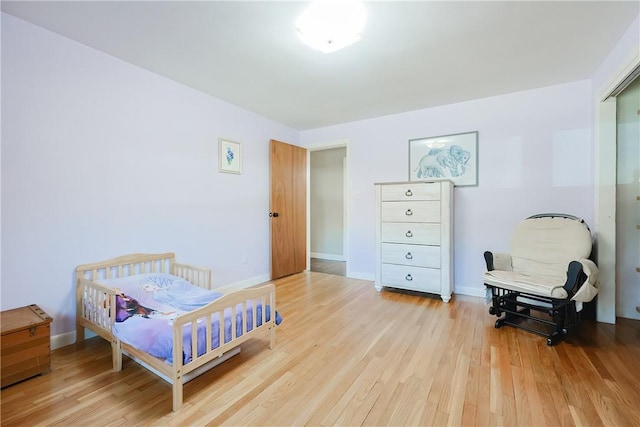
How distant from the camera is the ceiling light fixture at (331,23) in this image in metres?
1.67

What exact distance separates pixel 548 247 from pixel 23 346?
3916 millimetres

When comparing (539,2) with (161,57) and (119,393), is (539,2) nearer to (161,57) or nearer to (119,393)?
(161,57)

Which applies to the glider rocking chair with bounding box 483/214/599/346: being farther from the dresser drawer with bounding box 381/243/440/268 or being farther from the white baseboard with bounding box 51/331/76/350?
the white baseboard with bounding box 51/331/76/350

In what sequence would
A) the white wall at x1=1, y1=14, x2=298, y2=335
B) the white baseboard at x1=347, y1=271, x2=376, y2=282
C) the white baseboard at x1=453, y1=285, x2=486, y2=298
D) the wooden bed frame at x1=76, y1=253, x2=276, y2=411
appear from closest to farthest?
the wooden bed frame at x1=76, y1=253, x2=276, y2=411 < the white wall at x1=1, y1=14, x2=298, y2=335 < the white baseboard at x1=453, y1=285, x2=486, y2=298 < the white baseboard at x1=347, y1=271, x2=376, y2=282

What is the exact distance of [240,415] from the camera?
135 centimetres

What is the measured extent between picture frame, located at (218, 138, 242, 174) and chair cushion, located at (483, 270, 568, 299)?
2884 millimetres

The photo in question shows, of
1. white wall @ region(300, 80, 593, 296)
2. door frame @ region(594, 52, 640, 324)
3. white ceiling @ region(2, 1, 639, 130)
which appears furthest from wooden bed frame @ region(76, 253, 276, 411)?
door frame @ region(594, 52, 640, 324)

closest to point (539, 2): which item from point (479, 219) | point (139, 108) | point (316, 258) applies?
point (479, 219)

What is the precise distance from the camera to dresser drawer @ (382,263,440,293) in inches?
118

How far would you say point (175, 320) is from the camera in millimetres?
1406

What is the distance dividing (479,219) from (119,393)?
345 cm

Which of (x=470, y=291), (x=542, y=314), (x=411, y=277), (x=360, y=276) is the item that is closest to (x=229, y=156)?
(x=360, y=276)

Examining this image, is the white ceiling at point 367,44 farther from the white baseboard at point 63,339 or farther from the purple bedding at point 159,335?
the white baseboard at point 63,339

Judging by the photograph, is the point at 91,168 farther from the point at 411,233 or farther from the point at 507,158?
the point at 507,158
